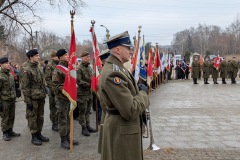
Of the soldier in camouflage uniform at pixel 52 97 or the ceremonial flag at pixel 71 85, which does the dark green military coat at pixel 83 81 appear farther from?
the ceremonial flag at pixel 71 85

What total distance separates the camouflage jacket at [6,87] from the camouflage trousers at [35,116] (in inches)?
32.7

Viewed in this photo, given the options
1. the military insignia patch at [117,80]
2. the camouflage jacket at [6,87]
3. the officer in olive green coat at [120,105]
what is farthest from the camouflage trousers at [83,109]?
the military insignia patch at [117,80]

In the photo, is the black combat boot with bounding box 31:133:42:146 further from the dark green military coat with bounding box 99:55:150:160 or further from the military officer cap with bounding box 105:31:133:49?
the military officer cap with bounding box 105:31:133:49

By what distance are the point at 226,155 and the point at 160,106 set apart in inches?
244

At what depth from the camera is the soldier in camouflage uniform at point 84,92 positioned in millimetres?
7055

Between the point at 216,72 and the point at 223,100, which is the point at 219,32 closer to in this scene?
the point at 216,72

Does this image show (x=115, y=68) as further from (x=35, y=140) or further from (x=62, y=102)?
(x=35, y=140)

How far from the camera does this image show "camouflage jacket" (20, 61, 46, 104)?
627 cm

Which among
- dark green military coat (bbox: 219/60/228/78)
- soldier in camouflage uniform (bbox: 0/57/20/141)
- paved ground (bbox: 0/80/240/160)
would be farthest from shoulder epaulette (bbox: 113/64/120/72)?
dark green military coat (bbox: 219/60/228/78)

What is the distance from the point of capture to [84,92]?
7.13 metres

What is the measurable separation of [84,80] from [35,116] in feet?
5.25

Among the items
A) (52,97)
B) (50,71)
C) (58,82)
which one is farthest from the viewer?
(50,71)

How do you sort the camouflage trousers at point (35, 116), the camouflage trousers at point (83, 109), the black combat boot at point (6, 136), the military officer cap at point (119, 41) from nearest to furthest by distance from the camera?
the military officer cap at point (119, 41), the camouflage trousers at point (35, 116), the black combat boot at point (6, 136), the camouflage trousers at point (83, 109)

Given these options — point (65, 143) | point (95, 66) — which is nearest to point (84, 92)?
point (95, 66)
